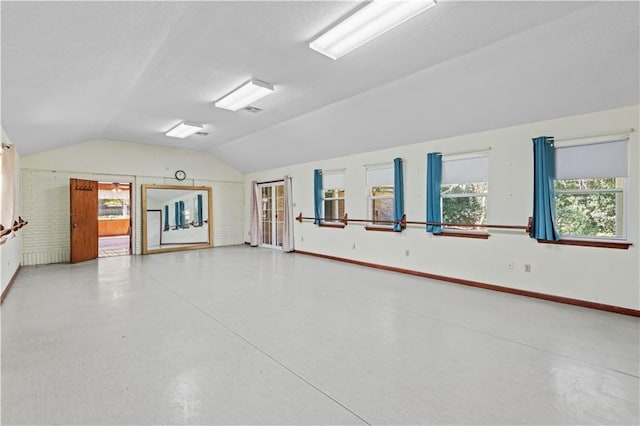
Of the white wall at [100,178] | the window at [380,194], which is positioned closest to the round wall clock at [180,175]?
the white wall at [100,178]

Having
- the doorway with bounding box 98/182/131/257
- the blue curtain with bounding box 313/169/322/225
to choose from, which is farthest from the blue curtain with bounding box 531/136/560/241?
the doorway with bounding box 98/182/131/257

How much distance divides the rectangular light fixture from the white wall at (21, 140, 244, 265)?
4768 millimetres

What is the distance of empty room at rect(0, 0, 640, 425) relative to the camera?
2152 millimetres

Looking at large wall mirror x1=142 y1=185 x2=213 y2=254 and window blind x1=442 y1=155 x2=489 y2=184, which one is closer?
→ window blind x1=442 y1=155 x2=489 y2=184

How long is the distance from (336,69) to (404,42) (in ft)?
2.91

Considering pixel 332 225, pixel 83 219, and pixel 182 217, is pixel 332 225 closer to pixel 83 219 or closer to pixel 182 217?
pixel 83 219

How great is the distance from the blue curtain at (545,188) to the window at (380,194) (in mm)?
2494

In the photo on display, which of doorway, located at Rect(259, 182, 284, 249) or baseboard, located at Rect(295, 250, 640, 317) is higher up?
doorway, located at Rect(259, 182, 284, 249)

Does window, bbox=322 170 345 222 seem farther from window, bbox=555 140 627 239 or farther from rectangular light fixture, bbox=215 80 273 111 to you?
window, bbox=555 140 627 239

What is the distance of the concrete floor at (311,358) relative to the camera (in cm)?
196

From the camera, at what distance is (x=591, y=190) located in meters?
4.03

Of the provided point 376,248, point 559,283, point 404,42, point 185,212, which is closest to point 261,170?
point 185,212

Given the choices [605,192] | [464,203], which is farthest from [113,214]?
[605,192]

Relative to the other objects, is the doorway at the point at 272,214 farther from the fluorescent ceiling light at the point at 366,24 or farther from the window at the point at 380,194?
the fluorescent ceiling light at the point at 366,24
